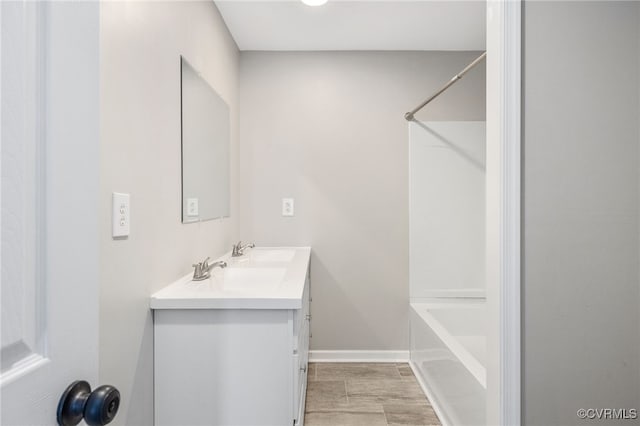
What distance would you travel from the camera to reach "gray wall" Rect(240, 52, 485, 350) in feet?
9.26

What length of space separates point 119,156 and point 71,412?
0.82 metres

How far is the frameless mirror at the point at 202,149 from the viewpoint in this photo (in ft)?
5.61

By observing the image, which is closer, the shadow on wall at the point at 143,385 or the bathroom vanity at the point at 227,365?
the shadow on wall at the point at 143,385

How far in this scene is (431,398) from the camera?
222 centimetres

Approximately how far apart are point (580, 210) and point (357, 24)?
74.2 inches

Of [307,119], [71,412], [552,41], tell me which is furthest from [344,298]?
[71,412]

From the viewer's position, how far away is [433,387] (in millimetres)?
2213

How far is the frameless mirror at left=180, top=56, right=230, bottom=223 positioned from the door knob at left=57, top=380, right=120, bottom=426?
1.22 metres

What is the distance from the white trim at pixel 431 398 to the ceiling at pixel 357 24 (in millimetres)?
2383

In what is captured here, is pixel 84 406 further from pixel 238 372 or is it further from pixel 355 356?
pixel 355 356

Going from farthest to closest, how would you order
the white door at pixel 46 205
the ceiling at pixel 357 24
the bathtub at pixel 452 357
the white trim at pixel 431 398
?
1. the ceiling at pixel 357 24
2. the white trim at pixel 431 398
3. the bathtub at pixel 452 357
4. the white door at pixel 46 205

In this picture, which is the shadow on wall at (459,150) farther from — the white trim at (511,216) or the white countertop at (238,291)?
the white trim at (511,216)

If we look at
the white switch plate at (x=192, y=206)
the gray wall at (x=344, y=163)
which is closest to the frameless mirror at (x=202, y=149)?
the white switch plate at (x=192, y=206)

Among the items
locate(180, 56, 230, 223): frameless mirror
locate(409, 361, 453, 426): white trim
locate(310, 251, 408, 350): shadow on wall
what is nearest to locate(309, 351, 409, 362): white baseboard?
locate(310, 251, 408, 350): shadow on wall
